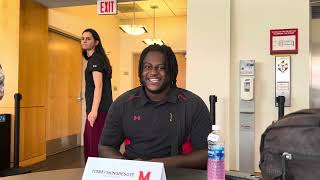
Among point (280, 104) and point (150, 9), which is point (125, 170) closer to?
point (280, 104)

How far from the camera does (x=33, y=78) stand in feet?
15.0

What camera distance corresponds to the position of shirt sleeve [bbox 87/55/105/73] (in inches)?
104

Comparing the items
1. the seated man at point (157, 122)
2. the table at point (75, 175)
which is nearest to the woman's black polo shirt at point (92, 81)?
the seated man at point (157, 122)

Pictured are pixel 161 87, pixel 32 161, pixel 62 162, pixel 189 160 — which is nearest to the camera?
pixel 189 160

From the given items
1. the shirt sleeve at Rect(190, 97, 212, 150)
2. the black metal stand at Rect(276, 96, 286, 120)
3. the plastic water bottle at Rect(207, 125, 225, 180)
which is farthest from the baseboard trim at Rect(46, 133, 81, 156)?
the plastic water bottle at Rect(207, 125, 225, 180)

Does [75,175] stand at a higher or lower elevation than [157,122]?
lower

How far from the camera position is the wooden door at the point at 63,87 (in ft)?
17.3

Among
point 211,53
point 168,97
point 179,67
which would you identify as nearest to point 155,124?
point 168,97

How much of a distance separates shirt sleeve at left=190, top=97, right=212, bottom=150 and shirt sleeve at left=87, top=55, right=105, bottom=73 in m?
1.17

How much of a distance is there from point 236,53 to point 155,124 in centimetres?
196

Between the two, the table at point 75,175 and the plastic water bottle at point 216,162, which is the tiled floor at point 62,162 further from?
the plastic water bottle at point 216,162

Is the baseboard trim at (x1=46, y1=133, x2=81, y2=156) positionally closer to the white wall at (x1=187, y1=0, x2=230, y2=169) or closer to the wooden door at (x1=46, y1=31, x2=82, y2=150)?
the wooden door at (x1=46, y1=31, x2=82, y2=150)

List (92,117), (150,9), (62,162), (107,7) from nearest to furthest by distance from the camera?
(92,117), (107,7), (62,162), (150,9)

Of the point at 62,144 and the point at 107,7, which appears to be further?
the point at 62,144
